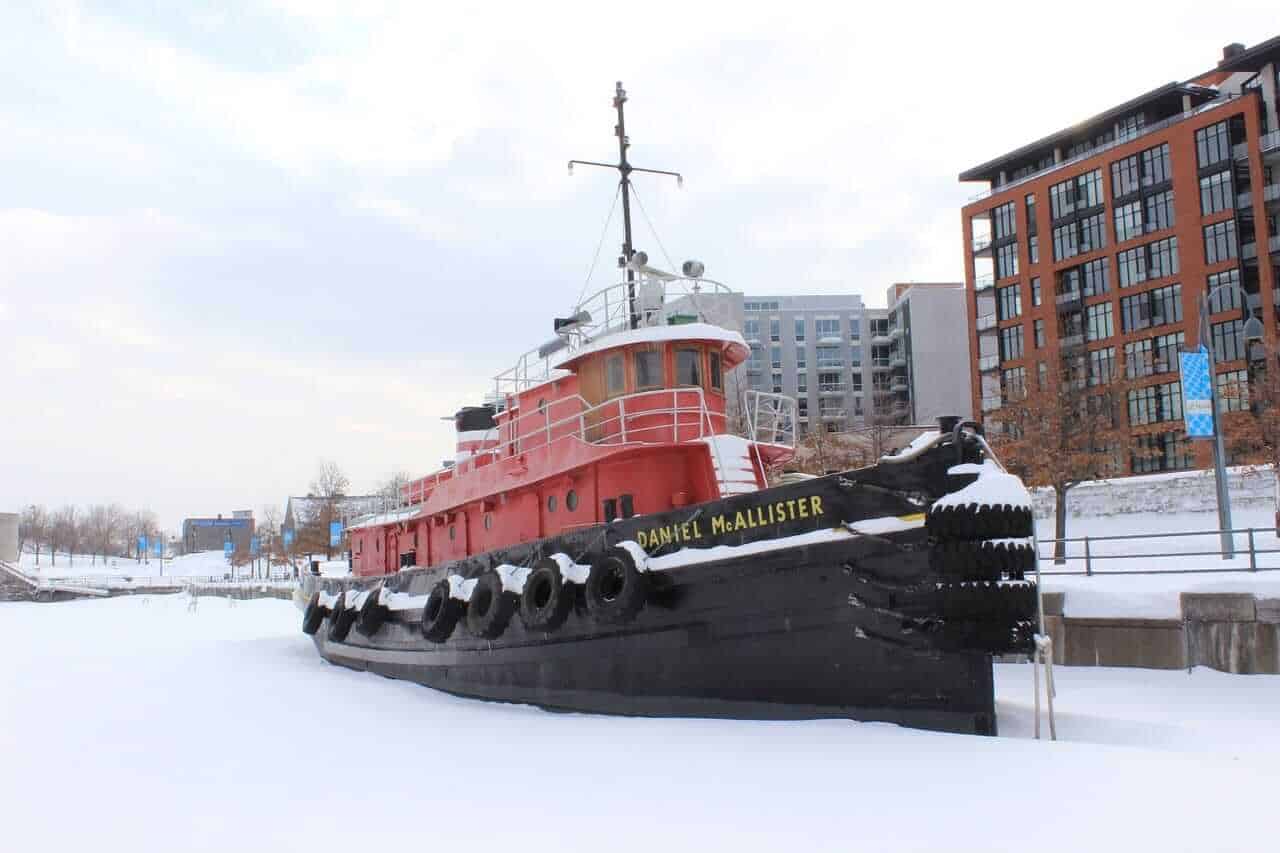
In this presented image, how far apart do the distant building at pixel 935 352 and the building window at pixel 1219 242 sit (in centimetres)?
3054

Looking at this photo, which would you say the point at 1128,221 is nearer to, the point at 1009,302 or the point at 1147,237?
the point at 1147,237

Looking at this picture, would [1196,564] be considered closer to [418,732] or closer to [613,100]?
[613,100]

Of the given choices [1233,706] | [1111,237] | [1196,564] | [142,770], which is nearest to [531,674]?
[142,770]

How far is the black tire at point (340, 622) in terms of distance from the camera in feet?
55.7

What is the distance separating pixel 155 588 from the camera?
73.0 m

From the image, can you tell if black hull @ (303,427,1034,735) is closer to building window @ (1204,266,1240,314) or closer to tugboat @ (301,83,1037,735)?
tugboat @ (301,83,1037,735)

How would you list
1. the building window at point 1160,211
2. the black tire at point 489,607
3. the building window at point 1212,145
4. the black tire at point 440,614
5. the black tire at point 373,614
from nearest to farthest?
1. the black tire at point 489,607
2. the black tire at point 440,614
3. the black tire at point 373,614
4. the building window at point 1212,145
5. the building window at point 1160,211

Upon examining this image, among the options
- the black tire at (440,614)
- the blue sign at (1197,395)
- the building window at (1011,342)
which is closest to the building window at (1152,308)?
the building window at (1011,342)

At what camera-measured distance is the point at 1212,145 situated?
150 feet

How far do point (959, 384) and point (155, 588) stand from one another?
197 feet

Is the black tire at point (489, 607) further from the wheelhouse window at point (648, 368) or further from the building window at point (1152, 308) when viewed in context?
the building window at point (1152, 308)

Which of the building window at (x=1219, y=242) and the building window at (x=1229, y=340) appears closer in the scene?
the building window at (x=1229, y=340)

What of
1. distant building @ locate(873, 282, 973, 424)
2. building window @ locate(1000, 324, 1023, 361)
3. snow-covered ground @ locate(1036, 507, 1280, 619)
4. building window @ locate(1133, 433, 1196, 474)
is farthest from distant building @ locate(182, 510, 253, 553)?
snow-covered ground @ locate(1036, 507, 1280, 619)

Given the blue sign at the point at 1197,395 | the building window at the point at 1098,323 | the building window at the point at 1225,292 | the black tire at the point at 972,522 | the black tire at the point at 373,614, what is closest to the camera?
the black tire at the point at 972,522
